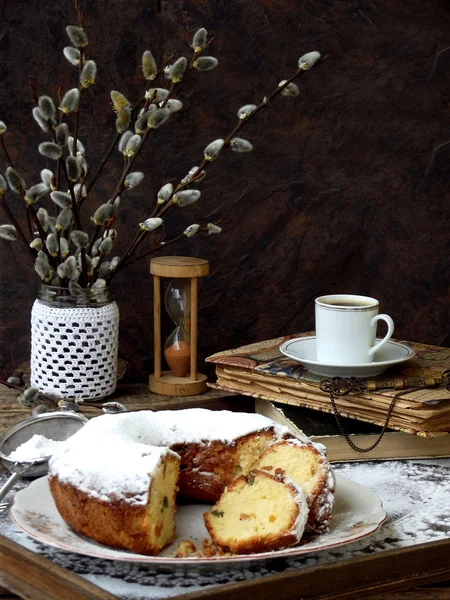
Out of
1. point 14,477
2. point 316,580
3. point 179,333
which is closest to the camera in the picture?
point 316,580

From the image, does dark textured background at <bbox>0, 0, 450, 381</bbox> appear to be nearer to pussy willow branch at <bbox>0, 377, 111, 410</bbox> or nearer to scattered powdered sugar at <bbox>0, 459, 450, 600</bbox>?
pussy willow branch at <bbox>0, 377, 111, 410</bbox>

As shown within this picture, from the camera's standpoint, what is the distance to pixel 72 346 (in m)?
1.61

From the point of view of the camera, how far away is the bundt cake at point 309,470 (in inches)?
43.4

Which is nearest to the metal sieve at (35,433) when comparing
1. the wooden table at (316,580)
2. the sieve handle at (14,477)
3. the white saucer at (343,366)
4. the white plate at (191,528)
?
the sieve handle at (14,477)

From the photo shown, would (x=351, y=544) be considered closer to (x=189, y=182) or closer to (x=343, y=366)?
(x=343, y=366)

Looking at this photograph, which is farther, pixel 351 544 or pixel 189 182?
pixel 189 182

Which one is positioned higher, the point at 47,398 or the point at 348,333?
the point at 348,333

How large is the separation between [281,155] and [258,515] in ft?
2.97

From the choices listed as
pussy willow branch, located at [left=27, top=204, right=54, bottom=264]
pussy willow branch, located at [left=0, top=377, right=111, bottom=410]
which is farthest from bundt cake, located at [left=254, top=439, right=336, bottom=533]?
pussy willow branch, located at [left=27, top=204, right=54, bottom=264]

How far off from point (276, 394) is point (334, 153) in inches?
21.8

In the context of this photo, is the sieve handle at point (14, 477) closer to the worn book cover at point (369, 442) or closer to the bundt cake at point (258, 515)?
the bundt cake at point (258, 515)

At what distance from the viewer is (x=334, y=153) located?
184 centimetres

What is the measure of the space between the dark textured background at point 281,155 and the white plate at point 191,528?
2.20 feet

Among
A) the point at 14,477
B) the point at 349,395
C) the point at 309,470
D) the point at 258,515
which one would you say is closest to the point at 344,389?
the point at 349,395
